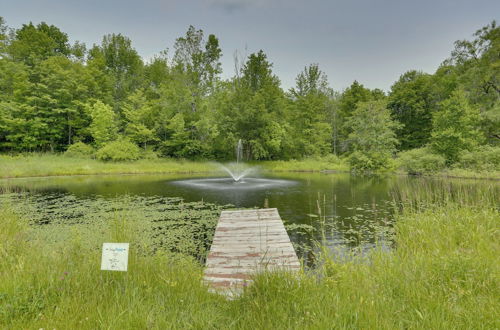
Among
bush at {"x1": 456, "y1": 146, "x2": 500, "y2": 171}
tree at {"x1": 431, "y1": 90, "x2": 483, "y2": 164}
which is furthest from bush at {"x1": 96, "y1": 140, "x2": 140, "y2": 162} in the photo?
bush at {"x1": 456, "y1": 146, "x2": 500, "y2": 171}

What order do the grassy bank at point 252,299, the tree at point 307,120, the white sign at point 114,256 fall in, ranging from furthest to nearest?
the tree at point 307,120, the white sign at point 114,256, the grassy bank at point 252,299

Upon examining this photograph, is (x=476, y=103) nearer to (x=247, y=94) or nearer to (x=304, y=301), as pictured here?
(x=247, y=94)

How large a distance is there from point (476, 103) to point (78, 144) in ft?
130

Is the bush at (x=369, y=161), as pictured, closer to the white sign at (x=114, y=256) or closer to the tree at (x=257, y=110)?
the tree at (x=257, y=110)

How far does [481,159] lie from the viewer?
18953 millimetres

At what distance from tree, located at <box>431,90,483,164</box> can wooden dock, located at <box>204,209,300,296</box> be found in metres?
22.7

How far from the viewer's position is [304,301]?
2.06 meters

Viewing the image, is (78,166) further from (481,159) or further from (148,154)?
(481,159)

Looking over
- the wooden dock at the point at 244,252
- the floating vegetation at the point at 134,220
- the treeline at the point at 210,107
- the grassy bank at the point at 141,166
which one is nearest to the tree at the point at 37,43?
the treeline at the point at 210,107

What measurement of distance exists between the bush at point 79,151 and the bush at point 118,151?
56.7 inches

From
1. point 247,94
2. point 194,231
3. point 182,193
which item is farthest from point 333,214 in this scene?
point 247,94

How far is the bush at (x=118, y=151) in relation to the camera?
976 inches

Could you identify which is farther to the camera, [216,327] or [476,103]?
[476,103]

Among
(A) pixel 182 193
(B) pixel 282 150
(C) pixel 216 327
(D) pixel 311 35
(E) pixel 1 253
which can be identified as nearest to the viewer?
(C) pixel 216 327
